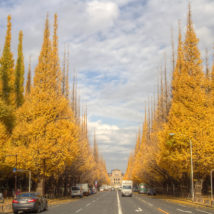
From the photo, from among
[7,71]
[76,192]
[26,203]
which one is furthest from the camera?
[76,192]

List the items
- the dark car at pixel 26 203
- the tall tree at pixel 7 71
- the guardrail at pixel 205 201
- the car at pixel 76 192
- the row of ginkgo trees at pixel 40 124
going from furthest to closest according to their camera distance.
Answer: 1. the car at pixel 76 192
2. the tall tree at pixel 7 71
3. the row of ginkgo trees at pixel 40 124
4. the guardrail at pixel 205 201
5. the dark car at pixel 26 203

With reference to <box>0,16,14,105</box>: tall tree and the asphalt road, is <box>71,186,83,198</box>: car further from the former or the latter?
the asphalt road

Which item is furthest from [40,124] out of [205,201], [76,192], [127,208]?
[76,192]

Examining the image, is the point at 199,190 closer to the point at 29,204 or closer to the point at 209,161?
the point at 209,161

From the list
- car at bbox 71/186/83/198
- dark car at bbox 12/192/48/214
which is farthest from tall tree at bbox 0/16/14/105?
dark car at bbox 12/192/48/214

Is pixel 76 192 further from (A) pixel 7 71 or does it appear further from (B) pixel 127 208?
(B) pixel 127 208

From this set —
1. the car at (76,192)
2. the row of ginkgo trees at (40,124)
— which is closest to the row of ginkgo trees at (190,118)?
the row of ginkgo trees at (40,124)

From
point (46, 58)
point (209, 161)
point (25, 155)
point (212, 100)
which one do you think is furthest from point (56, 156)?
point (212, 100)

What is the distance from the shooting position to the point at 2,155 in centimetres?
3503

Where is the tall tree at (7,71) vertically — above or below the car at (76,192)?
above

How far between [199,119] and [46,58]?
1974 cm

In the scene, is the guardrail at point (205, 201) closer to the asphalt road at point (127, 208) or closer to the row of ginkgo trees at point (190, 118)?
the asphalt road at point (127, 208)

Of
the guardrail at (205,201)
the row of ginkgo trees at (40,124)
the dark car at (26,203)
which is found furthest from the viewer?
the row of ginkgo trees at (40,124)

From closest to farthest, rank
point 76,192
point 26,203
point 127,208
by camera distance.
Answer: point 26,203 < point 127,208 < point 76,192
